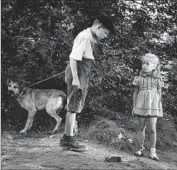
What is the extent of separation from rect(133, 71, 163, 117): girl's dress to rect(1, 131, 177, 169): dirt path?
74 centimetres

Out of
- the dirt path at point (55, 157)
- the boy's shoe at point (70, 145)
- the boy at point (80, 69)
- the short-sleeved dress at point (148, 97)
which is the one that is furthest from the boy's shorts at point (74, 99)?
the short-sleeved dress at point (148, 97)

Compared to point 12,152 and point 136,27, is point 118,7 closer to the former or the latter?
point 136,27

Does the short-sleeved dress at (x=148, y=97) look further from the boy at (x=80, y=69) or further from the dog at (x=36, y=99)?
the dog at (x=36, y=99)

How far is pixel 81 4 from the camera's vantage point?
755cm

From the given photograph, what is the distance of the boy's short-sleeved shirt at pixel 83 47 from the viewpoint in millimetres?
4664

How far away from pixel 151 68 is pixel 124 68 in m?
1.85

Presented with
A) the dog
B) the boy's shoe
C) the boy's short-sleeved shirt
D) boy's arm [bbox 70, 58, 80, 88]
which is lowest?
the boy's shoe

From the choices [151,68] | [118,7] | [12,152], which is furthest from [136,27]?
[12,152]

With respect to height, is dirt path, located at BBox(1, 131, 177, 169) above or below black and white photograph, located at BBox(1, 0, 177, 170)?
below

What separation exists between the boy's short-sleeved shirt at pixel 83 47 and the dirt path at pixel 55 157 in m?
1.37

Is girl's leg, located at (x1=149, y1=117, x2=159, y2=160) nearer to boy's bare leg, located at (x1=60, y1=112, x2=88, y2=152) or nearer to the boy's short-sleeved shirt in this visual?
boy's bare leg, located at (x1=60, y1=112, x2=88, y2=152)

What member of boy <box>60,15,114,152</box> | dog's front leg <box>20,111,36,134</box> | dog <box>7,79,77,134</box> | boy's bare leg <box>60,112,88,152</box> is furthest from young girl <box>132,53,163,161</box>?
dog's front leg <box>20,111,36,134</box>

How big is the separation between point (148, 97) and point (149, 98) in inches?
1.0

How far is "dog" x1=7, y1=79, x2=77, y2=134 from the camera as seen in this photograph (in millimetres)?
6934
